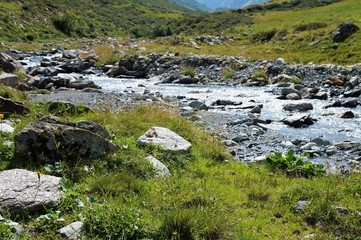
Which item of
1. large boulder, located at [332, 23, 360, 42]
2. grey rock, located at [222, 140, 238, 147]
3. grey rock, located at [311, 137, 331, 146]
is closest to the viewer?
grey rock, located at [222, 140, 238, 147]

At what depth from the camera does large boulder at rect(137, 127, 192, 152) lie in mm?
7852

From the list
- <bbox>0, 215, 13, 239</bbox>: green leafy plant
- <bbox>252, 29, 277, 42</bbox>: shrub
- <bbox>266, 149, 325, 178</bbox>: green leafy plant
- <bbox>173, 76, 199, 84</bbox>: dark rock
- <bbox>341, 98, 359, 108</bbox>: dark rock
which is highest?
<bbox>0, 215, 13, 239</bbox>: green leafy plant

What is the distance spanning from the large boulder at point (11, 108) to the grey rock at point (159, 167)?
4.40 metres

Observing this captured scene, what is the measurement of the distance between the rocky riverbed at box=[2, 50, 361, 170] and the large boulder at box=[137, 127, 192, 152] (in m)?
1.90

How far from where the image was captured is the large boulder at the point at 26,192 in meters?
4.58

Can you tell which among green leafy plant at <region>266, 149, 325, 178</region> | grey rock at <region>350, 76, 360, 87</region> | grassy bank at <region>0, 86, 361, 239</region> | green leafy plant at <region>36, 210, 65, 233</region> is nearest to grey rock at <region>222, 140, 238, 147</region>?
green leafy plant at <region>266, 149, 325, 178</region>

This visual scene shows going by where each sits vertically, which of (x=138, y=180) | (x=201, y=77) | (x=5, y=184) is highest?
(x=5, y=184)

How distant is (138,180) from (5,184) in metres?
1.92

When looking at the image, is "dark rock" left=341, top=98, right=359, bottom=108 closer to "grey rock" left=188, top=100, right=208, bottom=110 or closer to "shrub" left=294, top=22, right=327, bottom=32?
"grey rock" left=188, top=100, right=208, bottom=110

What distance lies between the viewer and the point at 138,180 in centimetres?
594

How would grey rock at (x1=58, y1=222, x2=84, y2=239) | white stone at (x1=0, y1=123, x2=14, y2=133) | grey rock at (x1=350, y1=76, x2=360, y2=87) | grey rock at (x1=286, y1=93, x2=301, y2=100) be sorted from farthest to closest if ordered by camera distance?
grey rock at (x1=350, y1=76, x2=360, y2=87)
grey rock at (x1=286, y1=93, x2=301, y2=100)
white stone at (x1=0, y1=123, x2=14, y2=133)
grey rock at (x1=58, y1=222, x2=84, y2=239)

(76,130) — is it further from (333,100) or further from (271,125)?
(333,100)

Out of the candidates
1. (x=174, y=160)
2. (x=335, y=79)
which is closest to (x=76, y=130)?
(x=174, y=160)

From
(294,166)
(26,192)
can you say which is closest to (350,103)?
(294,166)
